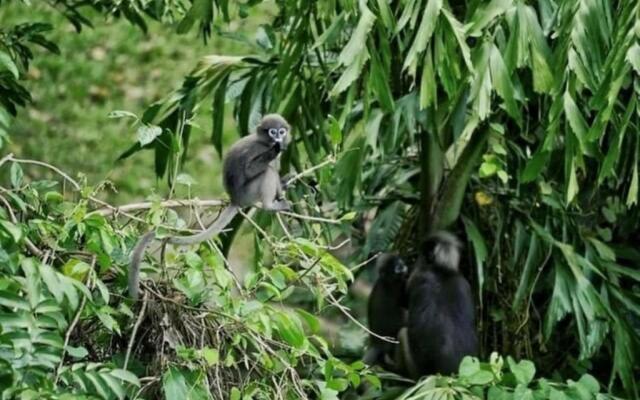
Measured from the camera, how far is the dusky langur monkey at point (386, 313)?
26.7 ft

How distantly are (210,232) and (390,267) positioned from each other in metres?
2.82

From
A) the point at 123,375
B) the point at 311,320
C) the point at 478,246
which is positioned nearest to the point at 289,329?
the point at 311,320

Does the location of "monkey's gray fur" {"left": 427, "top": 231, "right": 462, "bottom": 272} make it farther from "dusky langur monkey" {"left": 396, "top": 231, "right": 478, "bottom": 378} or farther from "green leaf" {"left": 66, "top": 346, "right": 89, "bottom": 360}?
"green leaf" {"left": 66, "top": 346, "right": 89, "bottom": 360}

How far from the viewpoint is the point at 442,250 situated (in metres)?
7.59

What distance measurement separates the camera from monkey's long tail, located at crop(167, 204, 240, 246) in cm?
511

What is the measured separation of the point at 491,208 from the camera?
8.09 metres

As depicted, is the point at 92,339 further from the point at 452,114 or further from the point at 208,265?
the point at 452,114

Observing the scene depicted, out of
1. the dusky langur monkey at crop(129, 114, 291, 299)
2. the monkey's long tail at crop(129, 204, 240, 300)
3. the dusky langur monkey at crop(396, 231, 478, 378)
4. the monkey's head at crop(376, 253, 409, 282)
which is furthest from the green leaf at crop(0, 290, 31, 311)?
the monkey's head at crop(376, 253, 409, 282)

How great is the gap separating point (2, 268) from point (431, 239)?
3531mm

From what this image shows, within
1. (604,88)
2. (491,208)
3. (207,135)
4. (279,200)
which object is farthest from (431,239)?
(207,135)

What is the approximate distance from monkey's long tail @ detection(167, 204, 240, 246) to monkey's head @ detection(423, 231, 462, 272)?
196cm

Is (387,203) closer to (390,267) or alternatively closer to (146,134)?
(390,267)

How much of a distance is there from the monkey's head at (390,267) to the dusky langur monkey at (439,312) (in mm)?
80

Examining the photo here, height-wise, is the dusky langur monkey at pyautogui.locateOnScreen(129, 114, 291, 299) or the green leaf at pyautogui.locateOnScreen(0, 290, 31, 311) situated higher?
the dusky langur monkey at pyautogui.locateOnScreen(129, 114, 291, 299)
